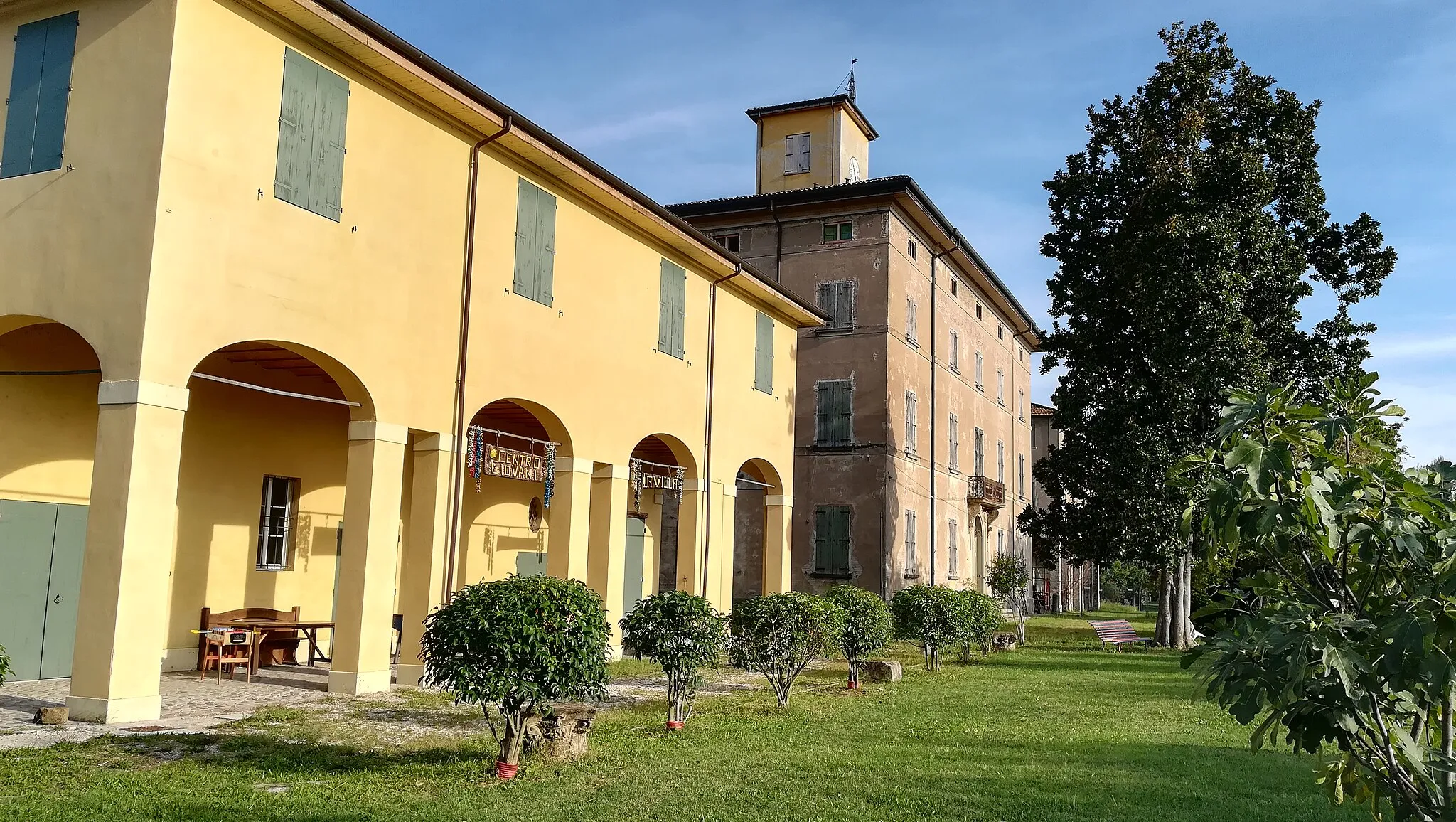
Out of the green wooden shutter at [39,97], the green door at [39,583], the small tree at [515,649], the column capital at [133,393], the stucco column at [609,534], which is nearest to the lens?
the small tree at [515,649]

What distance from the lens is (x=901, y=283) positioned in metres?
26.6

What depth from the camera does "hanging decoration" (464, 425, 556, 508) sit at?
12.7 meters

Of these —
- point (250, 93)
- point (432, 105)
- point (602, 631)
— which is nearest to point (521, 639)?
point (602, 631)

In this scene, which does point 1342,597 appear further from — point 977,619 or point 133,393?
point 977,619

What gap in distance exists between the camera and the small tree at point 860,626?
1352cm

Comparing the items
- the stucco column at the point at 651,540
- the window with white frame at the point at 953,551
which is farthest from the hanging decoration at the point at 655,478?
the window with white frame at the point at 953,551

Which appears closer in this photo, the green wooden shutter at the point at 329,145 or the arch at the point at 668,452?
the green wooden shutter at the point at 329,145

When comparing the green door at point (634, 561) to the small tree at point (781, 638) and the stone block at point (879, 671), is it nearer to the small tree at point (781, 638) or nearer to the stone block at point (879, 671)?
the stone block at point (879, 671)

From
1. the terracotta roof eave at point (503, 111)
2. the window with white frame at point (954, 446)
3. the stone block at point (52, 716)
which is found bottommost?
the stone block at point (52, 716)

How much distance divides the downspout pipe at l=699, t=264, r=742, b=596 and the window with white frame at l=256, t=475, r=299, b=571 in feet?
22.3

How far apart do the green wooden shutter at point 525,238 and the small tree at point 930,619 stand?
7903 mm

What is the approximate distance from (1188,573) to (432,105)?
19.3 m

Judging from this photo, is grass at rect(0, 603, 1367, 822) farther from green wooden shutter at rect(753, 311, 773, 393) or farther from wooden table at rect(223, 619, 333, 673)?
green wooden shutter at rect(753, 311, 773, 393)

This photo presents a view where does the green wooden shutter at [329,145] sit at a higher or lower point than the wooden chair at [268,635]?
higher
